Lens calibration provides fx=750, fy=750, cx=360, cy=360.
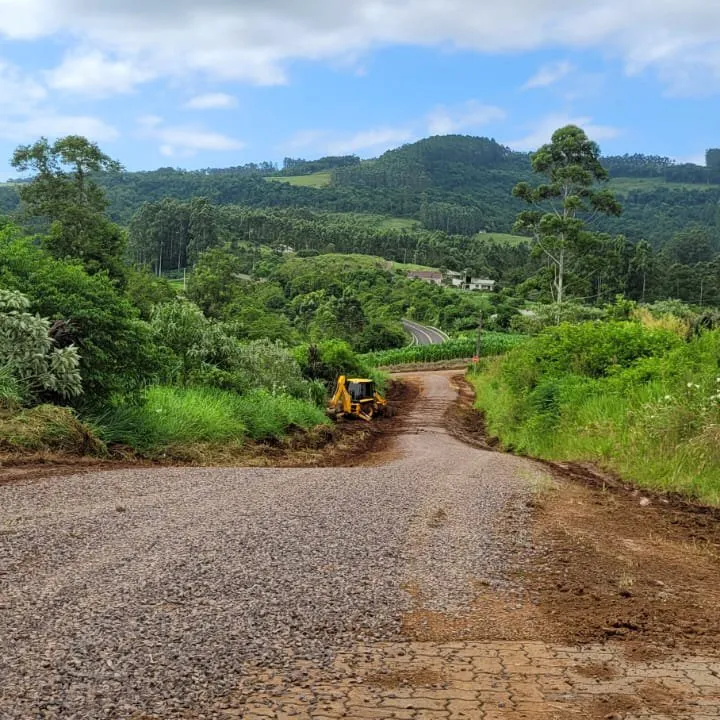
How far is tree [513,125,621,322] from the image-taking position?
5284cm

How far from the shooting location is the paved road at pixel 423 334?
78.6 meters

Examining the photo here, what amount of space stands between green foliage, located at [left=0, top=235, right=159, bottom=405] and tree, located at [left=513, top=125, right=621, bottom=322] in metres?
43.9

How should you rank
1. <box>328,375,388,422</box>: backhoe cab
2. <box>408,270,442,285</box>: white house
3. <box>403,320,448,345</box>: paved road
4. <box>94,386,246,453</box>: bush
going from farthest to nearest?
<box>408,270,442,285</box>: white house
<box>403,320,448,345</box>: paved road
<box>328,375,388,422</box>: backhoe cab
<box>94,386,246,453</box>: bush

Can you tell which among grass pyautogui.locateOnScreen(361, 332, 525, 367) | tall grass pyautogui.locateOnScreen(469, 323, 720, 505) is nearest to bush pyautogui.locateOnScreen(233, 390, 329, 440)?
tall grass pyautogui.locateOnScreen(469, 323, 720, 505)

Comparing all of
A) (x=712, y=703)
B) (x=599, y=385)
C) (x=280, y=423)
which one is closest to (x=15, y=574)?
(x=712, y=703)

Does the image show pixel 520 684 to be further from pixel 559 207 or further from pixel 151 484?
pixel 559 207

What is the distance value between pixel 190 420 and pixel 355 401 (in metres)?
15.0

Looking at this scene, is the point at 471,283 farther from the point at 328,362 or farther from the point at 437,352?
the point at 328,362

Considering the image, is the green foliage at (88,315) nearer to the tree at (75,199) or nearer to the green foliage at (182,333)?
the green foliage at (182,333)

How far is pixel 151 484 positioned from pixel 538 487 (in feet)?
16.9

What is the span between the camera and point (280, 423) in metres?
16.6

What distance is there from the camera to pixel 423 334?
85.1m

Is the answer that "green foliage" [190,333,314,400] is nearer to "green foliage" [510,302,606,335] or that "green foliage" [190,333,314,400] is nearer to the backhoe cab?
the backhoe cab

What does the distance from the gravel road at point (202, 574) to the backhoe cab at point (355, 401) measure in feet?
57.0
